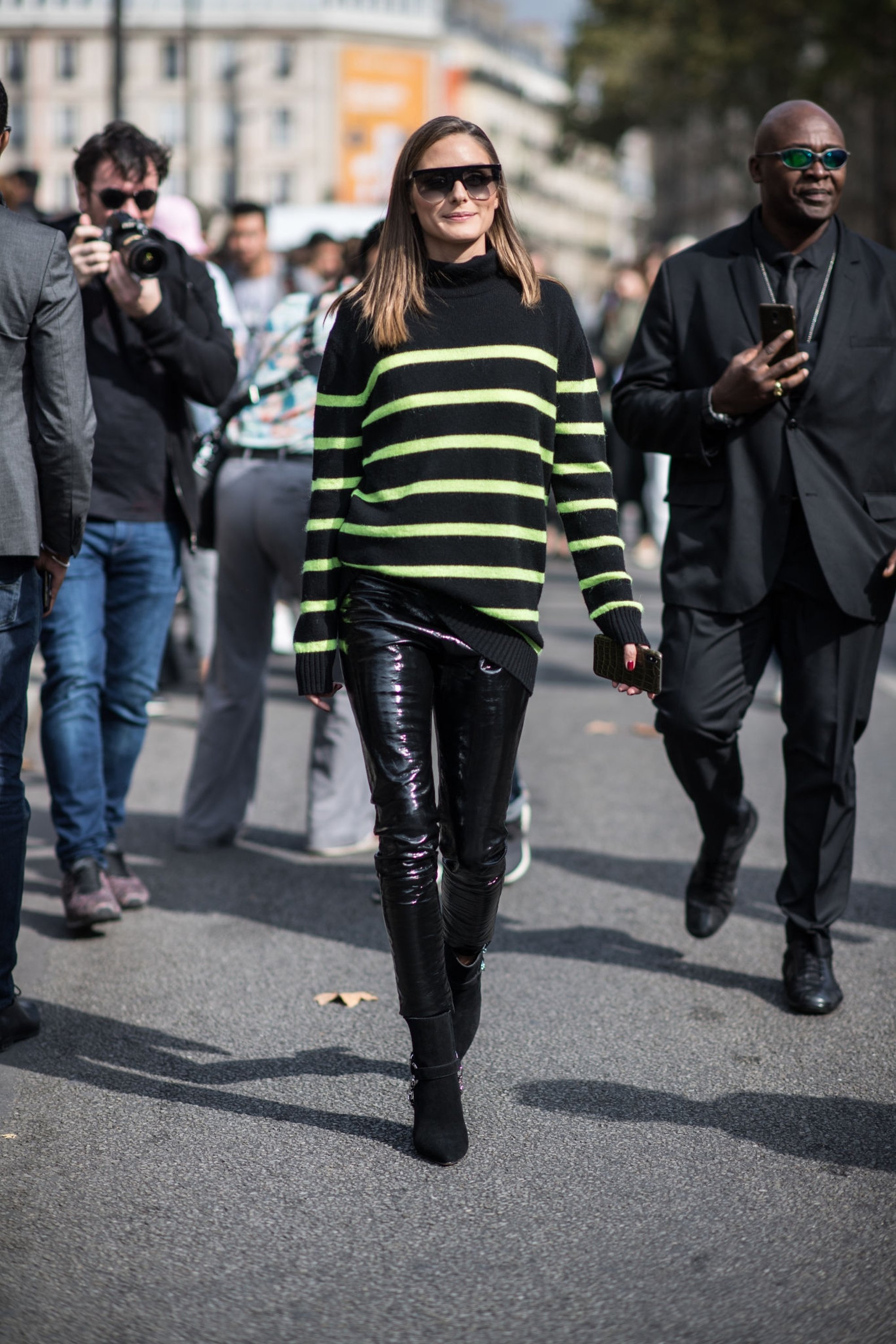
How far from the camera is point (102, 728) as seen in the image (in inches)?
220

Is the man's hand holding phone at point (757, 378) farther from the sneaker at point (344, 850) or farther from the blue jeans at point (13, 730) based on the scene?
the sneaker at point (344, 850)

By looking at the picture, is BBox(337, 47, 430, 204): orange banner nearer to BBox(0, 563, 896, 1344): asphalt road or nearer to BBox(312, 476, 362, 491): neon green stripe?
BBox(0, 563, 896, 1344): asphalt road

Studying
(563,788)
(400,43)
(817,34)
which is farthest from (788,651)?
(400,43)

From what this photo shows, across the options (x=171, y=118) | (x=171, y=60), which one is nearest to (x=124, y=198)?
(x=171, y=60)

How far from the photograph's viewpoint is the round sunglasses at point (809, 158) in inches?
177

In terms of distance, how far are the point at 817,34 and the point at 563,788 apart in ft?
85.4

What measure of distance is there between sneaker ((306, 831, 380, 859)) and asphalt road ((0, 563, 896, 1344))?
72 mm

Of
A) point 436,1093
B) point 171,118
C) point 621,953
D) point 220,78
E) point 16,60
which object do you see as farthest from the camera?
point 171,118

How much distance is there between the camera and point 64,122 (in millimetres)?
102500

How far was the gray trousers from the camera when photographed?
6082mm

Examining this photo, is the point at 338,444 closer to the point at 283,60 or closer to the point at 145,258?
the point at 145,258

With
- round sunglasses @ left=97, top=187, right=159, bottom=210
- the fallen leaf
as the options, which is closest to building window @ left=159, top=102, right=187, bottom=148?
round sunglasses @ left=97, top=187, right=159, bottom=210

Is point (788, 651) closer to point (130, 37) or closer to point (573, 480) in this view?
point (573, 480)

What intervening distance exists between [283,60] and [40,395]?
10184cm
